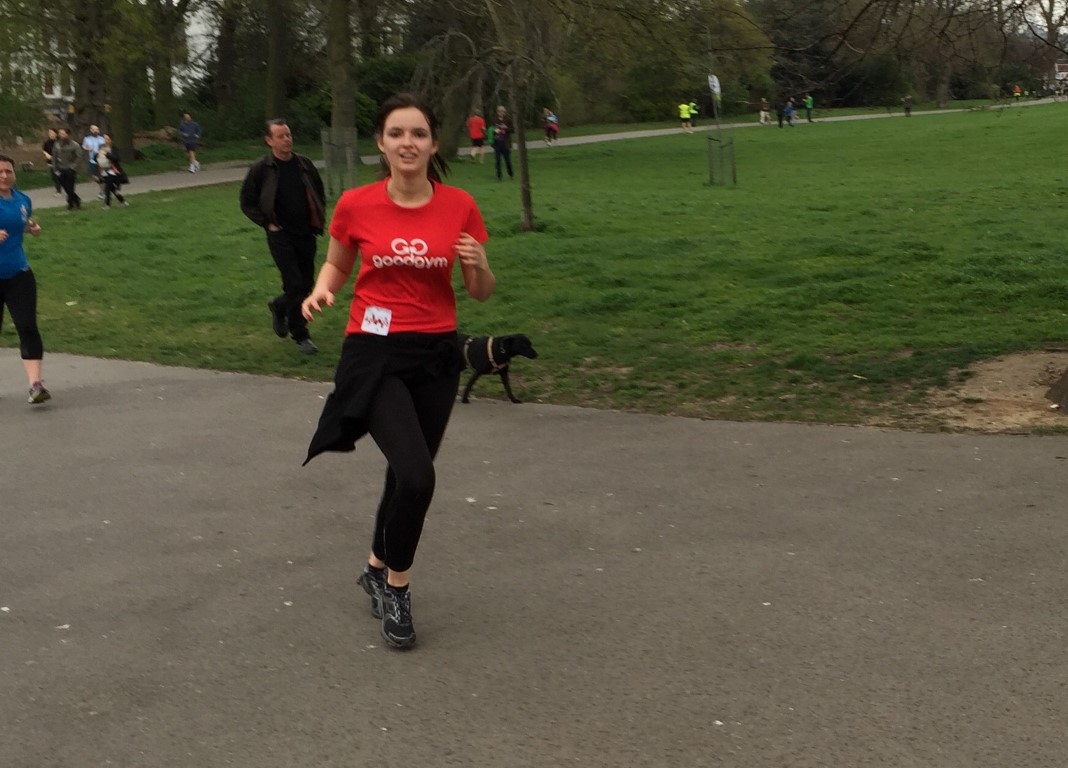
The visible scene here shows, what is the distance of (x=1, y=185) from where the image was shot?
32.8 feet

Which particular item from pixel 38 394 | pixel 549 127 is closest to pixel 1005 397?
pixel 38 394

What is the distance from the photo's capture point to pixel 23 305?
32.8 feet

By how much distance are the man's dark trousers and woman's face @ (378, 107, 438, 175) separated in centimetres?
653

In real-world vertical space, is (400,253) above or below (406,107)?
below

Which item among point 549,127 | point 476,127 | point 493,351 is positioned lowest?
point 493,351

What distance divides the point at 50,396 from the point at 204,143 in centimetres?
3854

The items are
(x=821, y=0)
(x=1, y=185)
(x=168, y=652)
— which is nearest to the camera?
(x=168, y=652)

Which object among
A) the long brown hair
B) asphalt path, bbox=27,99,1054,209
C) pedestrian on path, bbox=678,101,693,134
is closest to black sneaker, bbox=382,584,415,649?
the long brown hair

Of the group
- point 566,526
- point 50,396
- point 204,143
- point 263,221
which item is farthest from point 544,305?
point 204,143

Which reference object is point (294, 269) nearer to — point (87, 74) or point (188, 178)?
point (188, 178)

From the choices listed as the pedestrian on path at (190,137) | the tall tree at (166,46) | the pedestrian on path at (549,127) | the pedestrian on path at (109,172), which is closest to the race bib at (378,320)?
the pedestrian on path at (109,172)

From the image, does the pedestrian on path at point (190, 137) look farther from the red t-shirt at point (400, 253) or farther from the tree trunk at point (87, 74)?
the red t-shirt at point (400, 253)

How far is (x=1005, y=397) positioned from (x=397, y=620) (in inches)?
218

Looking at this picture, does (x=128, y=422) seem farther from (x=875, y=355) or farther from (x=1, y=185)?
(x=875, y=355)
